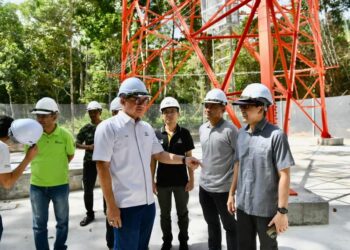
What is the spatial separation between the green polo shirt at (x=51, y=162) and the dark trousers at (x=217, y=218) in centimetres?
165

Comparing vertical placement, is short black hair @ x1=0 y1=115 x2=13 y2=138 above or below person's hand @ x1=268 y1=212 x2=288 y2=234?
above

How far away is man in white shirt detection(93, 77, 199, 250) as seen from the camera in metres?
2.54

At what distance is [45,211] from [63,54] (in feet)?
80.8

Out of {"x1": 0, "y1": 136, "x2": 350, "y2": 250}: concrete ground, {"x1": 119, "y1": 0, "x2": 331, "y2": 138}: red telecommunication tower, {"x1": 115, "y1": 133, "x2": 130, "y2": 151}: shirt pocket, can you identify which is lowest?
{"x1": 0, "y1": 136, "x2": 350, "y2": 250}: concrete ground

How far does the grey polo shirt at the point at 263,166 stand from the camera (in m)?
2.68

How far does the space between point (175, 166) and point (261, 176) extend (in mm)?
1445

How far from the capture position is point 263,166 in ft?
9.08

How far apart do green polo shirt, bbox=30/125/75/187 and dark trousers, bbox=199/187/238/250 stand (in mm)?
1651

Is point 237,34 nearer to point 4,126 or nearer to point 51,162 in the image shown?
point 51,162

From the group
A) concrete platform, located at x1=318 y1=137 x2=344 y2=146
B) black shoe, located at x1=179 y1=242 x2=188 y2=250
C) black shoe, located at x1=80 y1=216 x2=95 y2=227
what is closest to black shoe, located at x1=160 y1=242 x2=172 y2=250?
black shoe, located at x1=179 y1=242 x2=188 y2=250

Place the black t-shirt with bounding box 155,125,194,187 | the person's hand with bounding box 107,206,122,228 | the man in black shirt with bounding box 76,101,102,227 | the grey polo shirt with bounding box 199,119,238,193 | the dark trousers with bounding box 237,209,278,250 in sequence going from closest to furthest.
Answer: the person's hand with bounding box 107,206,122,228 < the dark trousers with bounding box 237,209,278,250 < the grey polo shirt with bounding box 199,119,238,193 < the black t-shirt with bounding box 155,125,194,187 < the man in black shirt with bounding box 76,101,102,227

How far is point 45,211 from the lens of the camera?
3.65m

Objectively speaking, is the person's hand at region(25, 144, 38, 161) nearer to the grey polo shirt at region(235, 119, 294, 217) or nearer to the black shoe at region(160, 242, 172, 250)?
the grey polo shirt at region(235, 119, 294, 217)

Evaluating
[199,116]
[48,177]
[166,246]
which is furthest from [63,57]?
[166,246]
